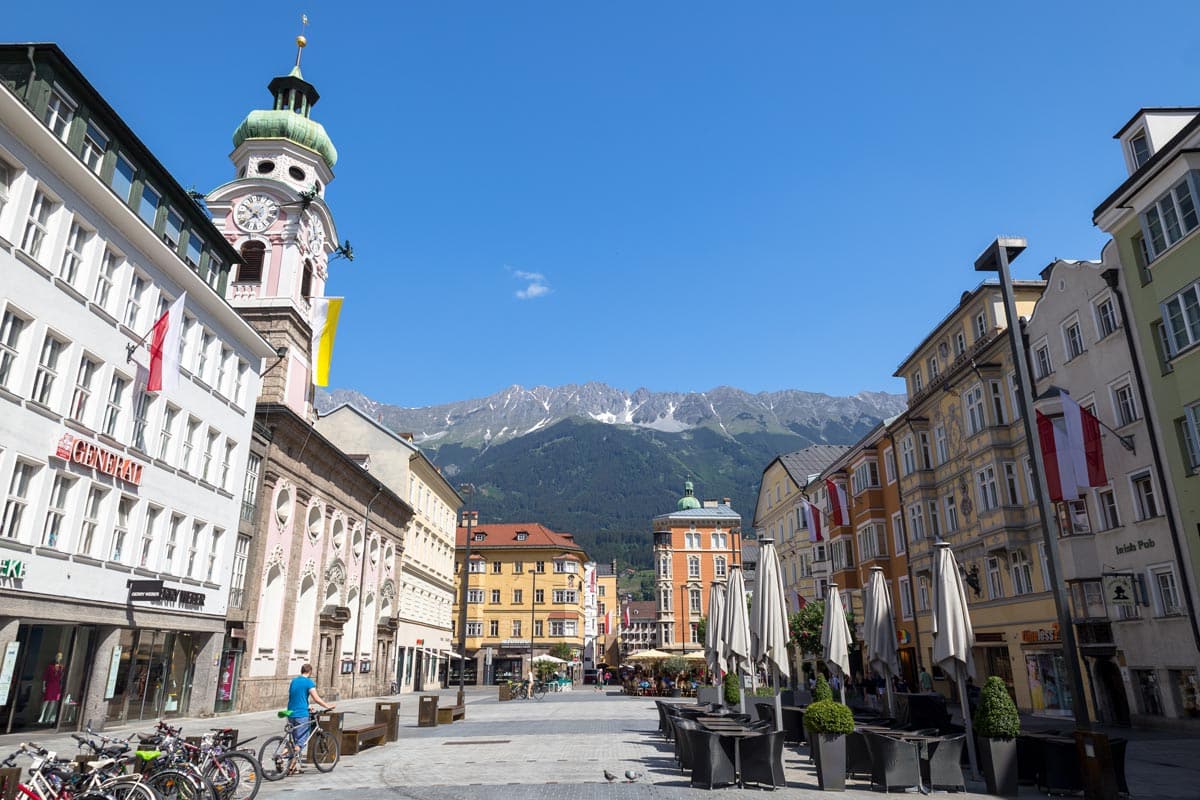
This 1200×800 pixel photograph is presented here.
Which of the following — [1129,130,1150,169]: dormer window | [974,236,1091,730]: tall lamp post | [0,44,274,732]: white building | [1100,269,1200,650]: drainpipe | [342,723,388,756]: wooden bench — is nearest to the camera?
[974,236,1091,730]: tall lamp post

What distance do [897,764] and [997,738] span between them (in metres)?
1.66

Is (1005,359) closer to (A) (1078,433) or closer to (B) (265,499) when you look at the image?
(A) (1078,433)

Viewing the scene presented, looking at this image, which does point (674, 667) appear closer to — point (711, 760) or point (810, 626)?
point (810, 626)

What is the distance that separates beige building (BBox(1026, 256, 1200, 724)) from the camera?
2253 centimetres

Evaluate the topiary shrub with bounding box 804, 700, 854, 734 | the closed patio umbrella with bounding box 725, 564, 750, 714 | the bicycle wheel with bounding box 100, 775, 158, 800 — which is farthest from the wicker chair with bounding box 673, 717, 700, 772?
the bicycle wheel with bounding box 100, 775, 158, 800

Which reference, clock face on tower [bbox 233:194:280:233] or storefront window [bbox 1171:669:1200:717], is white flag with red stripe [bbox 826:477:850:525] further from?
clock face on tower [bbox 233:194:280:233]

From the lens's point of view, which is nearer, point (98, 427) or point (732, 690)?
point (98, 427)

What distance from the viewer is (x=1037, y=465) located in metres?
12.6

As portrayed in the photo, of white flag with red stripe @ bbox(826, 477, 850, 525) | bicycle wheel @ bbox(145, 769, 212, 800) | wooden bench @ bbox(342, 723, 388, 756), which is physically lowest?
wooden bench @ bbox(342, 723, 388, 756)

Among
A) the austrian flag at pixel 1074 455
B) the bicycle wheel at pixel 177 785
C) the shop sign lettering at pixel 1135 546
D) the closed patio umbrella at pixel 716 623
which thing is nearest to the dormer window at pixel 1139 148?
the austrian flag at pixel 1074 455

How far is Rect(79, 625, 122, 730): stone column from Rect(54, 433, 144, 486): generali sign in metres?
4.45

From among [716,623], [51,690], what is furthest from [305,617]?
[716,623]

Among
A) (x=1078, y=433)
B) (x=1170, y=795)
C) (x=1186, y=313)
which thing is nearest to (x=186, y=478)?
(x=1170, y=795)

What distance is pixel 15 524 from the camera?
19.1 metres
